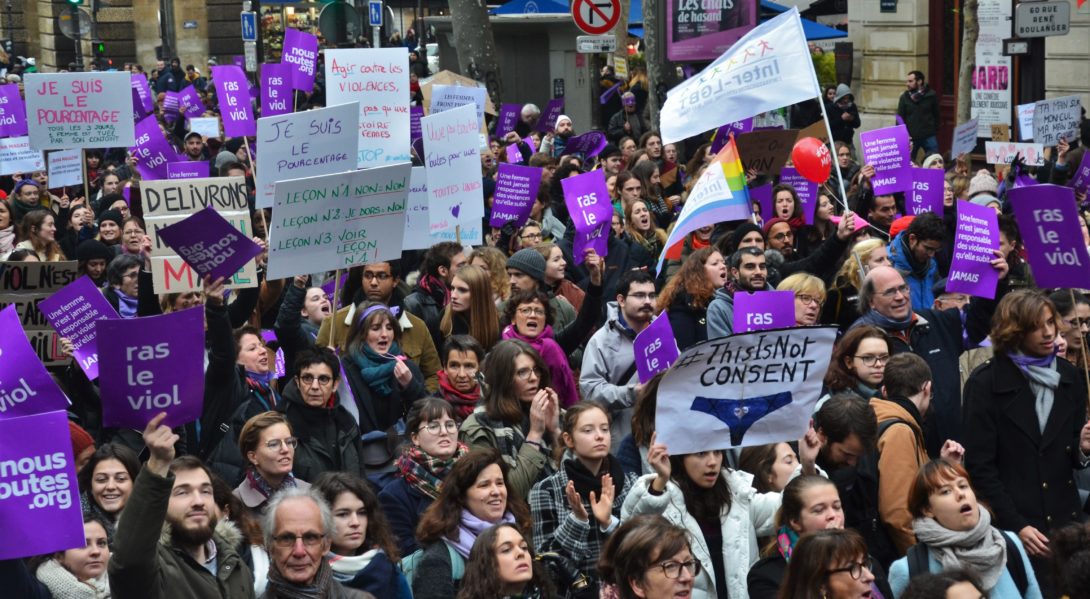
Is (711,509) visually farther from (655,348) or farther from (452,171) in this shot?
(452,171)

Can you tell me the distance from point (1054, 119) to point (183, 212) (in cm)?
716

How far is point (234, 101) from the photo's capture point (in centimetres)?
1630

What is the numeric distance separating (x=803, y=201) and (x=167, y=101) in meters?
15.0

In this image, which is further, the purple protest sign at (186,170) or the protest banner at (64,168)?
the protest banner at (64,168)

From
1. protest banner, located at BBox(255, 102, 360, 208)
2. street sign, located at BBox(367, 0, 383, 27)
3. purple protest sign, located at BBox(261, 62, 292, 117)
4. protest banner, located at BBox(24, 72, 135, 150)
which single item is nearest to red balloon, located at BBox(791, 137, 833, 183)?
protest banner, located at BBox(255, 102, 360, 208)

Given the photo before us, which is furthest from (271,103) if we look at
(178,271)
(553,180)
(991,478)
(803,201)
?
(991,478)

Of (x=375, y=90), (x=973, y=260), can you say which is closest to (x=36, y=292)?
(x=973, y=260)

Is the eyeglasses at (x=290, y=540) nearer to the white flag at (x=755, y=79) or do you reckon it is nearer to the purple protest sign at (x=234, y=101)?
the white flag at (x=755, y=79)

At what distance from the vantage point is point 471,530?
18.8ft

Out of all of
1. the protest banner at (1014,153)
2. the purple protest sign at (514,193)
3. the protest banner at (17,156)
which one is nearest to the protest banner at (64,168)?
the protest banner at (17,156)

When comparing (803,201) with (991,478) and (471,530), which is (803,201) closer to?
(991,478)

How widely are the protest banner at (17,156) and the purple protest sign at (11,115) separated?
0.41 metres

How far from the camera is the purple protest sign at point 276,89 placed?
1609 centimetres

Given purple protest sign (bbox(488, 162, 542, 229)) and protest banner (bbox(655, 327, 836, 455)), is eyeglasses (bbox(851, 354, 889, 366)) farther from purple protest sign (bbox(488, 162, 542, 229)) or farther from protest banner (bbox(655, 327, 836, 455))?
purple protest sign (bbox(488, 162, 542, 229))
